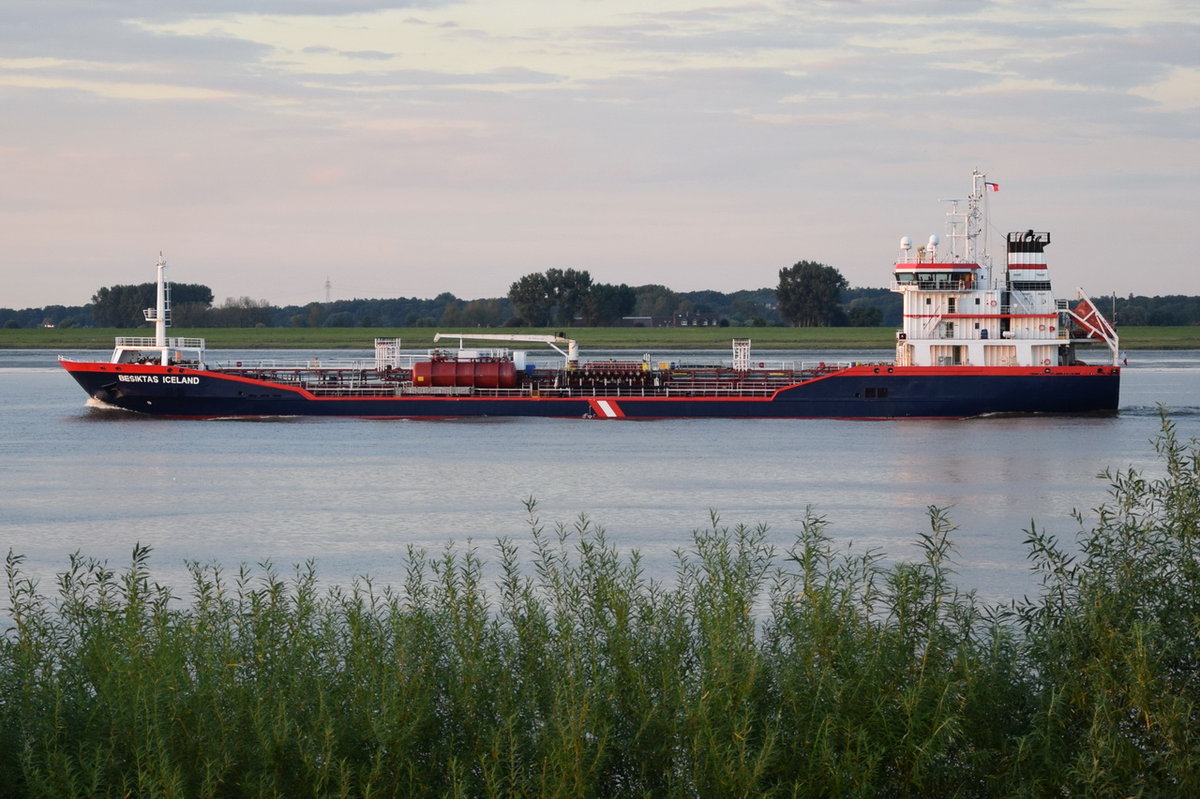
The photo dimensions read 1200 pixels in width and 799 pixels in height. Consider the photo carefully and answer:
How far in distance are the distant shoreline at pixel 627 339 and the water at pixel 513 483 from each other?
3698 inches

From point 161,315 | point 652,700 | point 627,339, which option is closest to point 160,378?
point 161,315

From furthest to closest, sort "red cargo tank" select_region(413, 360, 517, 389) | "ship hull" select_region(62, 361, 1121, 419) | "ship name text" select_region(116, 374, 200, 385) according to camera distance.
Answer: "red cargo tank" select_region(413, 360, 517, 389) → "ship name text" select_region(116, 374, 200, 385) → "ship hull" select_region(62, 361, 1121, 419)

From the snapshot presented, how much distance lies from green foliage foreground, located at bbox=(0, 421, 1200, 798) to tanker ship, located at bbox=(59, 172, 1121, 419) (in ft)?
148

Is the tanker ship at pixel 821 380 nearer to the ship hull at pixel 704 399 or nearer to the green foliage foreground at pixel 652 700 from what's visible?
the ship hull at pixel 704 399

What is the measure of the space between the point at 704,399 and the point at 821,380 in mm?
5280

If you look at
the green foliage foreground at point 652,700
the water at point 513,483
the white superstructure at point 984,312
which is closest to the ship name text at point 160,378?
the water at point 513,483

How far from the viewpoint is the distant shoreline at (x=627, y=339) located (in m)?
161

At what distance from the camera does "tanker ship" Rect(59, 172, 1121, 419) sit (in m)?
59.1

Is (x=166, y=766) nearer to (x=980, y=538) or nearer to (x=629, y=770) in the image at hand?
(x=629, y=770)

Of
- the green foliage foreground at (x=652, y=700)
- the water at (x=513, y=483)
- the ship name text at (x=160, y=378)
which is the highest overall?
the ship name text at (x=160, y=378)

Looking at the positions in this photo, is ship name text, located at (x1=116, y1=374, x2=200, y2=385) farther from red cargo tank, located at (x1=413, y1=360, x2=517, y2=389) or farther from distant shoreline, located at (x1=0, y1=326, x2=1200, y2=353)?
distant shoreline, located at (x1=0, y1=326, x2=1200, y2=353)

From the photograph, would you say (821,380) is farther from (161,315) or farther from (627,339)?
(627,339)

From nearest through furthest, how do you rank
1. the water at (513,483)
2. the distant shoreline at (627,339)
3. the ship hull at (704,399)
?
the water at (513,483)
the ship hull at (704,399)
the distant shoreline at (627,339)

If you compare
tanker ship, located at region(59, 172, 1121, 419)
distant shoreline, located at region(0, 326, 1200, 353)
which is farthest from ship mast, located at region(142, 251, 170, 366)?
distant shoreline, located at region(0, 326, 1200, 353)
